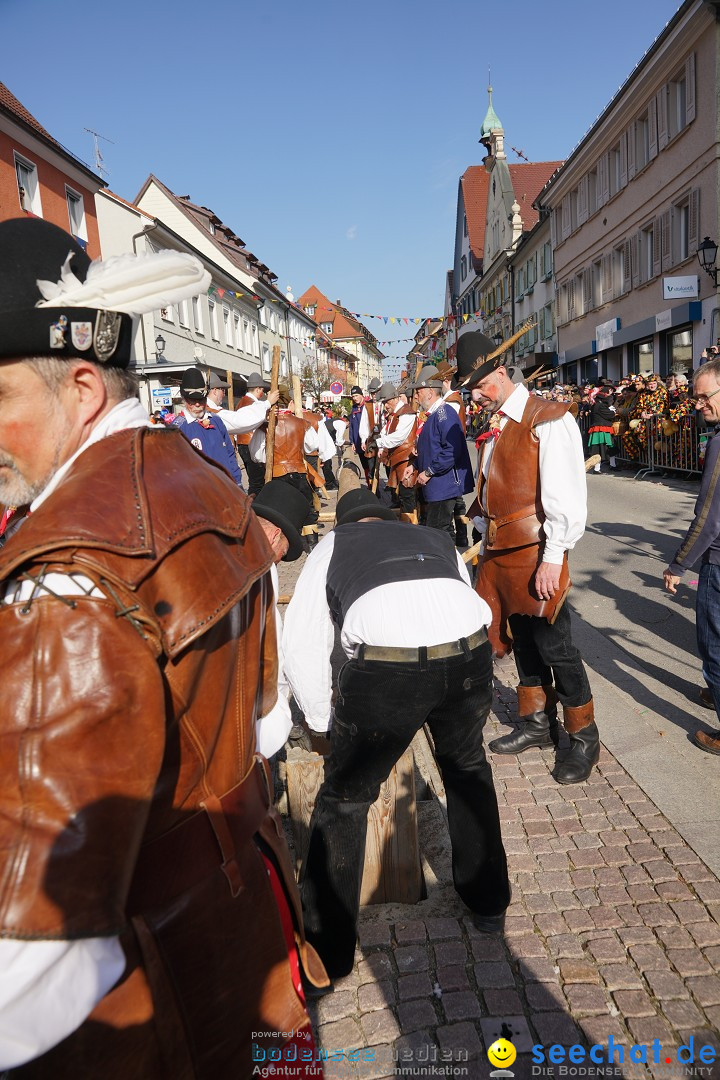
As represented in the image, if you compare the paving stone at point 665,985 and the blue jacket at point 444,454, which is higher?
the blue jacket at point 444,454

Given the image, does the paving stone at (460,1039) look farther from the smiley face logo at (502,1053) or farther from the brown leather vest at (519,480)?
the brown leather vest at (519,480)

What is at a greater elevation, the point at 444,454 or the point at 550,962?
the point at 444,454

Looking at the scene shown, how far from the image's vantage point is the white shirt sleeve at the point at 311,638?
2.67m

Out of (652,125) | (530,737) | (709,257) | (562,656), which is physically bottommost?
(530,737)

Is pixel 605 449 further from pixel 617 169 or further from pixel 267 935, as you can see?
pixel 267 935

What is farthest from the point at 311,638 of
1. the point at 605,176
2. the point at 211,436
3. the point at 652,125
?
the point at 605,176

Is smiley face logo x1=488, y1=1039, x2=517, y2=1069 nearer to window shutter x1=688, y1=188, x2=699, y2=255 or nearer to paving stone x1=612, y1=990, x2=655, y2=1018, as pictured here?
paving stone x1=612, y1=990, x2=655, y2=1018

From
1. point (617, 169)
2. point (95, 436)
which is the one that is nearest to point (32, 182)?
point (617, 169)

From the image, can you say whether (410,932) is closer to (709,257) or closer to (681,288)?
(709,257)

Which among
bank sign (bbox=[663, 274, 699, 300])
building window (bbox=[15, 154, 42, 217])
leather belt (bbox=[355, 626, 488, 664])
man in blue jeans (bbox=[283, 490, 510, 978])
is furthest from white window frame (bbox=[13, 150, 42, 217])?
leather belt (bbox=[355, 626, 488, 664])

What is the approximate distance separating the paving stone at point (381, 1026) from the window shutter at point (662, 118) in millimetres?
22849

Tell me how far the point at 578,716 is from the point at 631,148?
940 inches

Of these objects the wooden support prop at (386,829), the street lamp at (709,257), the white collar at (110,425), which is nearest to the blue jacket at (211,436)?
the wooden support prop at (386,829)

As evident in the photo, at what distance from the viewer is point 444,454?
8.66 meters
